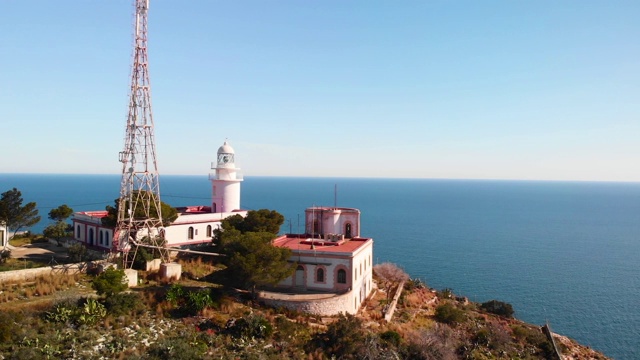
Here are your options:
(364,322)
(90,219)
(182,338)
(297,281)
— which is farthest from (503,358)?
(90,219)

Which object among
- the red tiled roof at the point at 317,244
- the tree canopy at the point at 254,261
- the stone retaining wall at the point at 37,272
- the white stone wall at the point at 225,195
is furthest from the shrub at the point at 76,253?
the white stone wall at the point at 225,195

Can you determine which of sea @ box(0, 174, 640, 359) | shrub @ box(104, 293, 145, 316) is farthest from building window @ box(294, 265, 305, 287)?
shrub @ box(104, 293, 145, 316)

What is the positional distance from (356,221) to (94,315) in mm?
24267

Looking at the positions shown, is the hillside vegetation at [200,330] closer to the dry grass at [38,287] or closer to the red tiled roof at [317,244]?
the dry grass at [38,287]

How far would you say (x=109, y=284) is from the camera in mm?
26312

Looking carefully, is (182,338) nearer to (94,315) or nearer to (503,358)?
(94,315)

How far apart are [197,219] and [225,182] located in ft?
22.3

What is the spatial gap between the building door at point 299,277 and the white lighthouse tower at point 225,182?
692 inches

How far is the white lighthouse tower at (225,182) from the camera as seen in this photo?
160 ft

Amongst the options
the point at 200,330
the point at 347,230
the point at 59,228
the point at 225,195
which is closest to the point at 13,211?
the point at 59,228

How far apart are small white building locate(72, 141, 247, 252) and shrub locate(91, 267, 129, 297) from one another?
23.6 ft

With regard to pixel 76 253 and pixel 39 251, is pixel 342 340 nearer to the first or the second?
pixel 76 253

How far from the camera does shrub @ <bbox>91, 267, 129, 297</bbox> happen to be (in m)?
26.1

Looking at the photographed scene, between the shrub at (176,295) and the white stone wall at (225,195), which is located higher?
the white stone wall at (225,195)
